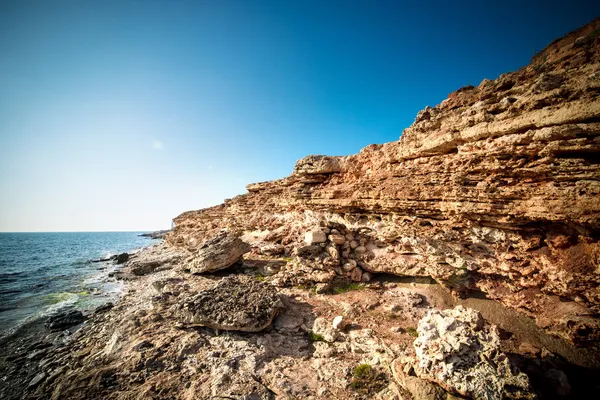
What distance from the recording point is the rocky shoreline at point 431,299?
6.70 metres

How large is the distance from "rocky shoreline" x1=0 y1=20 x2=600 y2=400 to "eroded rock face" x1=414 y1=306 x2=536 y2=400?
31mm

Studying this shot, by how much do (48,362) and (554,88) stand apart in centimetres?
2351

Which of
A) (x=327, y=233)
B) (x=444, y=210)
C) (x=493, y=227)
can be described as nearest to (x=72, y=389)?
(x=327, y=233)

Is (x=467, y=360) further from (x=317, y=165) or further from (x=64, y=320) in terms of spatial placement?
(x=64, y=320)

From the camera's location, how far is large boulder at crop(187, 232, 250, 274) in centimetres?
1592

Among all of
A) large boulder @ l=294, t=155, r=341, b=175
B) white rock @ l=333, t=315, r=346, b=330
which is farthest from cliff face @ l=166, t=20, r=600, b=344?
large boulder @ l=294, t=155, r=341, b=175

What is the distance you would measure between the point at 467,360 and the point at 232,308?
856 centimetres

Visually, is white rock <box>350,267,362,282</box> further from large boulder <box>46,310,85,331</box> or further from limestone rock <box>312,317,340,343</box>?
large boulder <box>46,310,85,331</box>

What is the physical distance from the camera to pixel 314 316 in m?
10.3

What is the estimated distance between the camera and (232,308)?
378 inches

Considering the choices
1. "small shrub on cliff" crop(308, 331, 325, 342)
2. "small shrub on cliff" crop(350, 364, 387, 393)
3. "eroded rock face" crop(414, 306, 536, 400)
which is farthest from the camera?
"small shrub on cliff" crop(308, 331, 325, 342)

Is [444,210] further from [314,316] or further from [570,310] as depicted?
[314,316]

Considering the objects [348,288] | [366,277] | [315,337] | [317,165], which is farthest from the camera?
[317,165]

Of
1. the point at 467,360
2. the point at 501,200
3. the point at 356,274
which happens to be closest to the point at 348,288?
the point at 356,274
